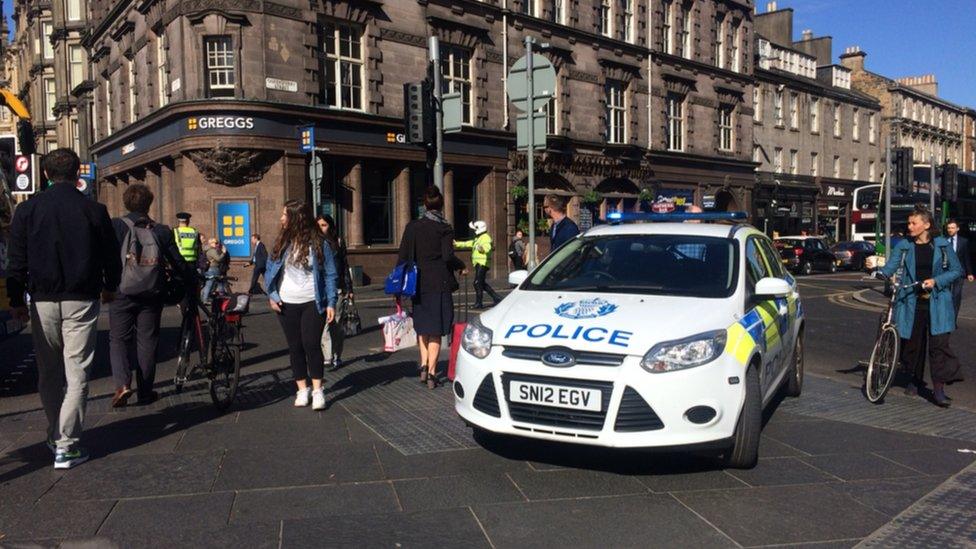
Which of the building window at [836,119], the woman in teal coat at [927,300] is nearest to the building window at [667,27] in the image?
the building window at [836,119]

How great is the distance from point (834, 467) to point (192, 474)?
413cm

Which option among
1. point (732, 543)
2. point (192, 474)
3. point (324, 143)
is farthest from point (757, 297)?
point (324, 143)

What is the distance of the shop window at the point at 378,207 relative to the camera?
2572 centimetres

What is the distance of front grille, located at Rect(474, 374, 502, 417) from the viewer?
505 cm

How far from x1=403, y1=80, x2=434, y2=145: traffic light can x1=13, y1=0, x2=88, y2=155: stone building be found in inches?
1154

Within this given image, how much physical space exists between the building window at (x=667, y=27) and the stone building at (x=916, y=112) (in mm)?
24833

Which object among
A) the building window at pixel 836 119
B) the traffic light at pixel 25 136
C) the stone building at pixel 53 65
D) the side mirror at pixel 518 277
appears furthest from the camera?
the building window at pixel 836 119

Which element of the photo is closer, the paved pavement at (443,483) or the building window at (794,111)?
the paved pavement at (443,483)

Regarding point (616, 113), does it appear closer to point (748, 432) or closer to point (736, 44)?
point (736, 44)

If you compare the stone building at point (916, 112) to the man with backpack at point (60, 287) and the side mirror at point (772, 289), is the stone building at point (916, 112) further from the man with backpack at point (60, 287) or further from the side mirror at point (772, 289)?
the man with backpack at point (60, 287)

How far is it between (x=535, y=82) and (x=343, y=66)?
16.4 m

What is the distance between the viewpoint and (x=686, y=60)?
122 feet

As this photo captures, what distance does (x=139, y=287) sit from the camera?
6930 mm

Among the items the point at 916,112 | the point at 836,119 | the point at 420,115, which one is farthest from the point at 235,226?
the point at 916,112
